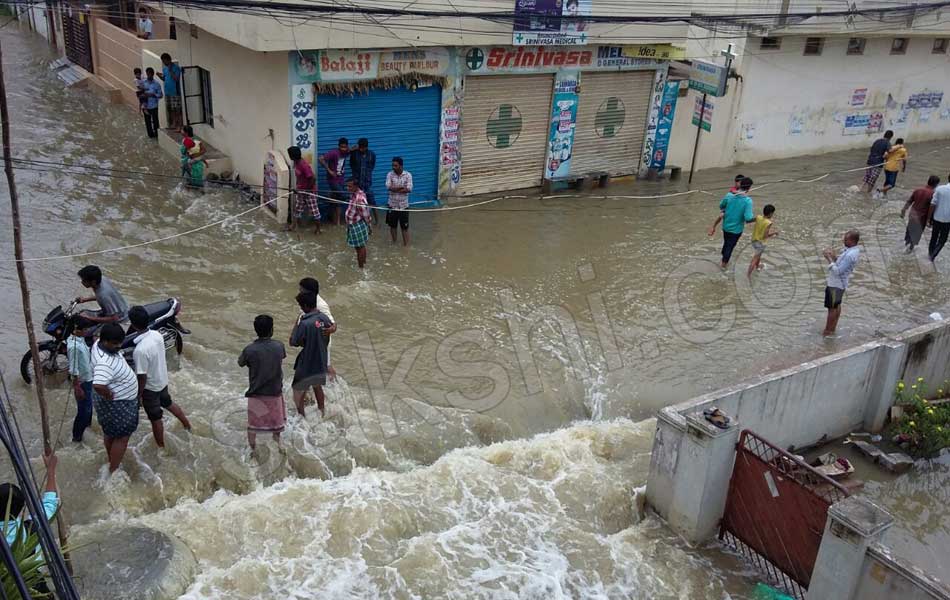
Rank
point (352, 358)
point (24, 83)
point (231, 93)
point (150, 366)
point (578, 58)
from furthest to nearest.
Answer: point (24, 83)
point (578, 58)
point (231, 93)
point (352, 358)
point (150, 366)

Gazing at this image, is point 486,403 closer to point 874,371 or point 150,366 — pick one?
point 150,366

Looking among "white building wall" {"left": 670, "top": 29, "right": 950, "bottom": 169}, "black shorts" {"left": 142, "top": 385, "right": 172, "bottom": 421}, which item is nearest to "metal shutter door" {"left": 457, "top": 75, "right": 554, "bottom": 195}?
"white building wall" {"left": 670, "top": 29, "right": 950, "bottom": 169}

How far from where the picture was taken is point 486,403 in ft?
29.1

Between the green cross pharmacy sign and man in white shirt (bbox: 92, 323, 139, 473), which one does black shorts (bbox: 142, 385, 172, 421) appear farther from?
the green cross pharmacy sign

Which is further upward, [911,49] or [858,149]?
[911,49]

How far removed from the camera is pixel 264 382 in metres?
7.07

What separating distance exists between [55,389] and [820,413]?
795cm

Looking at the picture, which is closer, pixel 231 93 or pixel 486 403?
pixel 486 403

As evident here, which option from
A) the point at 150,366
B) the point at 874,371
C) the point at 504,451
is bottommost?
the point at 504,451

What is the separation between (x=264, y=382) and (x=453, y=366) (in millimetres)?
2853

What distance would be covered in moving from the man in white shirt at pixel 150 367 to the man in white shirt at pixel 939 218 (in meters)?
11.7

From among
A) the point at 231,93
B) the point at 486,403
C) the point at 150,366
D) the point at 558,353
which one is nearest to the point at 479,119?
the point at 231,93

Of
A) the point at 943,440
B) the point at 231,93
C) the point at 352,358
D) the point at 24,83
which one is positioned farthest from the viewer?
the point at 24,83

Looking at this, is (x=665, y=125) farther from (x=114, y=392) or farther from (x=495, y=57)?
(x=114, y=392)
